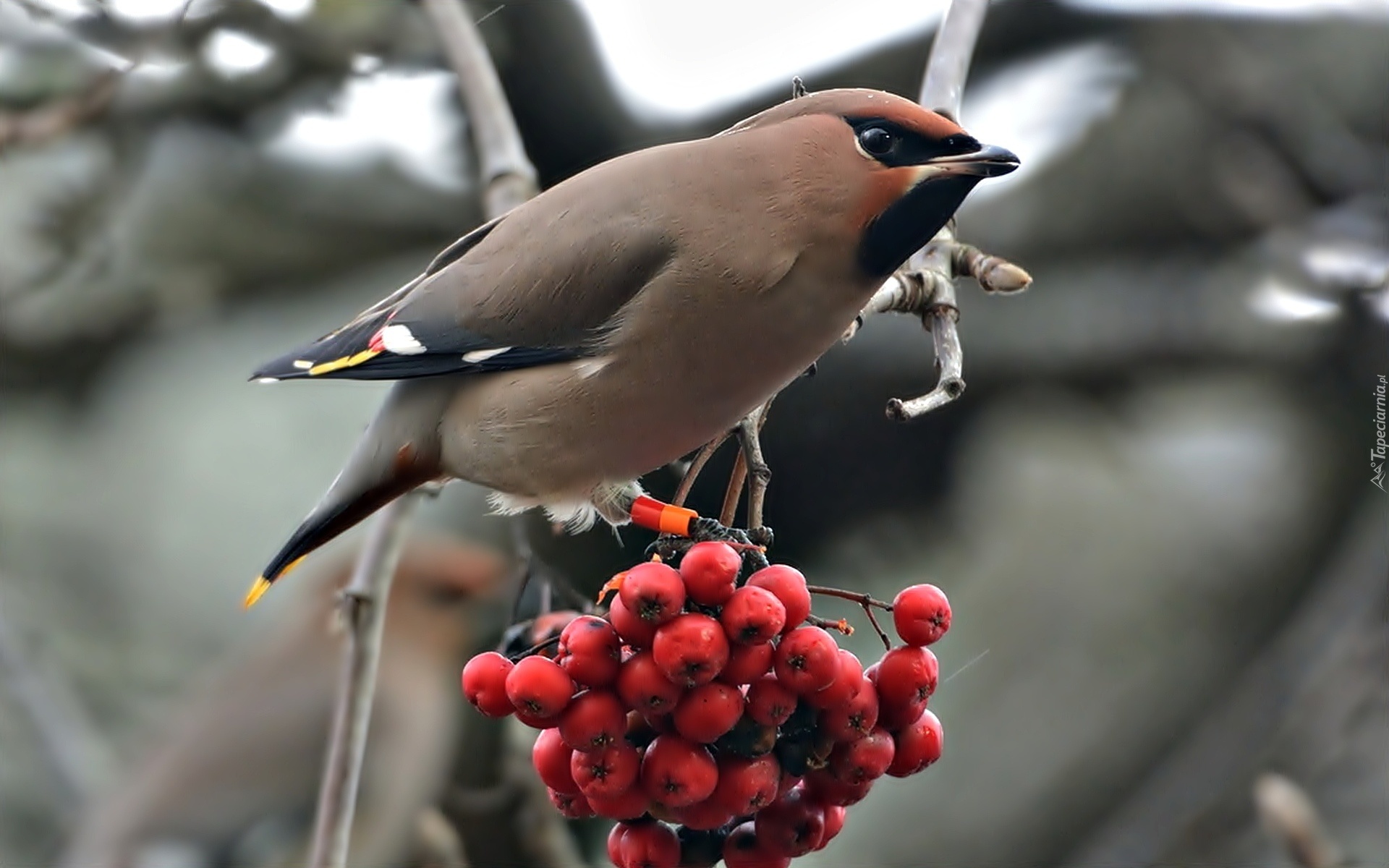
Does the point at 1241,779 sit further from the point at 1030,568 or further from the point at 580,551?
the point at 580,551

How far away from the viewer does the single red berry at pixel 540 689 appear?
45.5 inches

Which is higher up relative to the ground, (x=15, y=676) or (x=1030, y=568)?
(x=15, y=676)

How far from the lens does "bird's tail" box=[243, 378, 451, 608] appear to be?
154 cm

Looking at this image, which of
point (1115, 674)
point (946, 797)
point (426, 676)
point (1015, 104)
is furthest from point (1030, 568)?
point (426, 676)

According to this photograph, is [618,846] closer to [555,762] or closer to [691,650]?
[555,762]

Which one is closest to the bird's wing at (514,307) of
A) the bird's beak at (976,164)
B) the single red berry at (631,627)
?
the bird's beak at (976,164)

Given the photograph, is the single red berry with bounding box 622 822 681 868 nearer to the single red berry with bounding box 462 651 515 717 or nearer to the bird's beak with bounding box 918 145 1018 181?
the single red berry with bounding box 462 651 515 717

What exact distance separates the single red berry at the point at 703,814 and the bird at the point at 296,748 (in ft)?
4.83

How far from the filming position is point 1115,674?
3.21 metres

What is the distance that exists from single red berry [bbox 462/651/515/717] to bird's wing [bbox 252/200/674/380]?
1.23 ft

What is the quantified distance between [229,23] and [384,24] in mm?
295

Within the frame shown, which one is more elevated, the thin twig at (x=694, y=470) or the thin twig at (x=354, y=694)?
the thin twig at (x=694, y=470)

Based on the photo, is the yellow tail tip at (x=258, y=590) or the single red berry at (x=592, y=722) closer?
the single red berry at (x=592, y=722)

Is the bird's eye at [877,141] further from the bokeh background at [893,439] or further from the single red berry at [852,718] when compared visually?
the bokeh background at [893,439]
